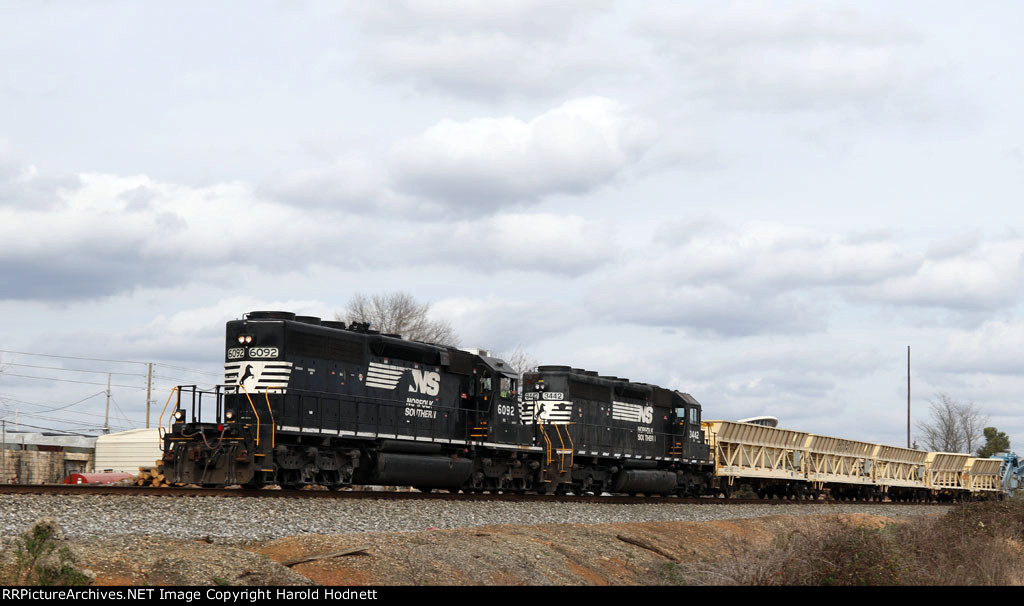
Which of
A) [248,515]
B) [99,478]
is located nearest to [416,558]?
[248,515]

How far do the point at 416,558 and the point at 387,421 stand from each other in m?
10.3

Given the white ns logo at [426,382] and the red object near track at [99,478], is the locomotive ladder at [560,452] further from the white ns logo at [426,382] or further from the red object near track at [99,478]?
the red object near track at [99,478]

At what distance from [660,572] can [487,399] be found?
426 inches

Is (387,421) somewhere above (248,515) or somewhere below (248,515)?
above

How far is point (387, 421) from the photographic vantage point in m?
23.4

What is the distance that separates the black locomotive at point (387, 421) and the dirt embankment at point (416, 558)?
5387 millimetres

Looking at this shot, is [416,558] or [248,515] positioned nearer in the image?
[416,558]

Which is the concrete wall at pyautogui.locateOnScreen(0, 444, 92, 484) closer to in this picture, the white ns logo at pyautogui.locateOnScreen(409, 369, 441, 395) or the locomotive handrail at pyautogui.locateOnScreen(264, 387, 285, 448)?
the white ns logo at pyautogui.locateOnScreen(409, 369, 441, 395)

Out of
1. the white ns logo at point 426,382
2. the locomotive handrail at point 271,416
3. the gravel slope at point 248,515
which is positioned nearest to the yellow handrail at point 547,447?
the white ns logo at point 426,382

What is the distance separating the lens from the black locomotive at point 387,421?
67.6 feet

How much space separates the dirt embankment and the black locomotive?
5387 mm

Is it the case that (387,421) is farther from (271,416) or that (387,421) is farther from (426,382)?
(271,416)
